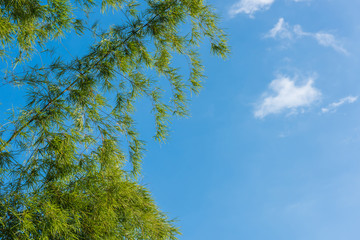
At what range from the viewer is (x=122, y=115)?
14.5 feet

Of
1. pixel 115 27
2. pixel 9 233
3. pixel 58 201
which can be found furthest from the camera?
pixel 115 27

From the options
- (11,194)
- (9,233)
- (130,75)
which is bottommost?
(9,233)

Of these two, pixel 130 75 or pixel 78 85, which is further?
pixel 130 75

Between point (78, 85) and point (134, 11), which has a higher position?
point (134, 11)

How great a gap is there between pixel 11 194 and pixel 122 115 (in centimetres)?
136

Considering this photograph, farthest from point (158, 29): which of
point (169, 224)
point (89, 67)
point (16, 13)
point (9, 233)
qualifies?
point (9, 233)

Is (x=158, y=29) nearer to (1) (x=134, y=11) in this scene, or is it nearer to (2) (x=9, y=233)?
(1) (x=134, y=11)

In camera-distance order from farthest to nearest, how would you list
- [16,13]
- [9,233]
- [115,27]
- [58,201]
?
[115,27]
[16,13]
[58,201]
[9,233]

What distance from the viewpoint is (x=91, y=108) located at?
4086 millimetres

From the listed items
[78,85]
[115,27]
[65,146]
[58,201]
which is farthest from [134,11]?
[58,201]

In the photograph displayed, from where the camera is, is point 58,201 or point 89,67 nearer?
point 58,201

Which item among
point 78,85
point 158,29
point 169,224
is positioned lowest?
point 169,224

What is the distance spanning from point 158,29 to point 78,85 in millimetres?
923

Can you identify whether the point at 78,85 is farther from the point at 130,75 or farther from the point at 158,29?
the point at 158,29
